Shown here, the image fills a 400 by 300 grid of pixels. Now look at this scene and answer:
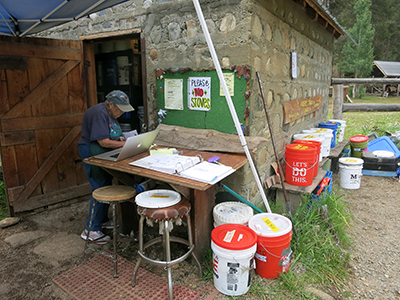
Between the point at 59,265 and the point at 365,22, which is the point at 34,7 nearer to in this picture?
the point at 59,265

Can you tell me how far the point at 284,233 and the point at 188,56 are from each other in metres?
2.36

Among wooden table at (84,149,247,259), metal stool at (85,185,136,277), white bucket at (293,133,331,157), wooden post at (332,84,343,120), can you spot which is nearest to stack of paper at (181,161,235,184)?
wooden table at (84,149,247,259)

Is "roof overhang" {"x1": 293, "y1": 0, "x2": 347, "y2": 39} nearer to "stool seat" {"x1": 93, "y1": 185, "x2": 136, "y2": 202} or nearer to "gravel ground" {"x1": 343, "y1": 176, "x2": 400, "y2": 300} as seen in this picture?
"gravel ground" {"x1": 343, "y1": 176, "x2": 400, "y2": 300}

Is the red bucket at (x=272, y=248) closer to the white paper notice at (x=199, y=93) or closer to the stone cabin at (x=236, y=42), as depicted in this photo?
the stone cabin at (x=236, y=42)

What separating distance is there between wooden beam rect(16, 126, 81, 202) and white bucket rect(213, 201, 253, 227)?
2.79m

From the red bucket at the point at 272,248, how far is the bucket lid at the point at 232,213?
12 centimetres

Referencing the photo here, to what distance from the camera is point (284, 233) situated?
2637 mm

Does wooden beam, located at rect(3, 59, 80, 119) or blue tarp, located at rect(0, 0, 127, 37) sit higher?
blue tarp, located at rect(0, 0, 127, 37)

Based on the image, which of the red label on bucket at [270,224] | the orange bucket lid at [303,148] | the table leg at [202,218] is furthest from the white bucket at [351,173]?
the table leg at [202,218]

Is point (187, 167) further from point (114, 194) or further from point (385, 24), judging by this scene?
point (385, 24)

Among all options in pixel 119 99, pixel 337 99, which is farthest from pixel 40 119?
pixel 337 99

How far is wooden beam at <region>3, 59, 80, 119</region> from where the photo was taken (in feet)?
12.9

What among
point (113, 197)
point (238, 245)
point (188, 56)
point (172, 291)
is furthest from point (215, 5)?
point (172, 291)

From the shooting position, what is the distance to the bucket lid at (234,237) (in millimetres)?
2416
